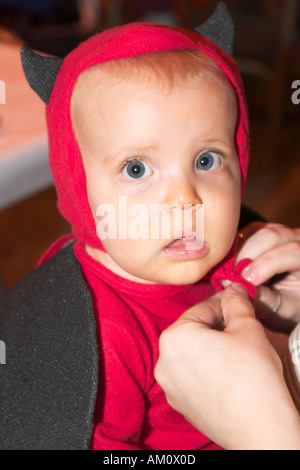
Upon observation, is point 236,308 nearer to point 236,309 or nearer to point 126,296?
point 236,309

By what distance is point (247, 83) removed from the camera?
10.7 ft

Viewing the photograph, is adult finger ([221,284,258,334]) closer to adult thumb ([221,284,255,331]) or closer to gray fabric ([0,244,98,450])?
adult thumb ([221,284,255,331])

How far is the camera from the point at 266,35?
2.98 m

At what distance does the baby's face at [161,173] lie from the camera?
708 millimetres

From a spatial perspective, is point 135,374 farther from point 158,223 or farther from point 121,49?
point 121,49

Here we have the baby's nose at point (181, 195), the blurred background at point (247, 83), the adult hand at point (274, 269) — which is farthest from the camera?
the blurred background at point (247, 83)

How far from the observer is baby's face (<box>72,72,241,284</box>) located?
0.71 meters

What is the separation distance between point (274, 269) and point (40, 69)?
0.40 m

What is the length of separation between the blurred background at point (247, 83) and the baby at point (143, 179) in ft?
4.20

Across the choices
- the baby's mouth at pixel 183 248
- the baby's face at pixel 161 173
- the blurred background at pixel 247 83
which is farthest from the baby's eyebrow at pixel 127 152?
the blurred background at pixel 247 83

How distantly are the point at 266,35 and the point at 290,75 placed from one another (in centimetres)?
60

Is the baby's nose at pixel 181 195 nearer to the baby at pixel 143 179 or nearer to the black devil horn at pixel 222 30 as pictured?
the baby at pixel 143 179

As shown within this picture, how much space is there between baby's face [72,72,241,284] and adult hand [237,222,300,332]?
7 centimetres

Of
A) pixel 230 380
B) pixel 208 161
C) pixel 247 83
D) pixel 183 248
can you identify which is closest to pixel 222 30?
pixel 208 161
